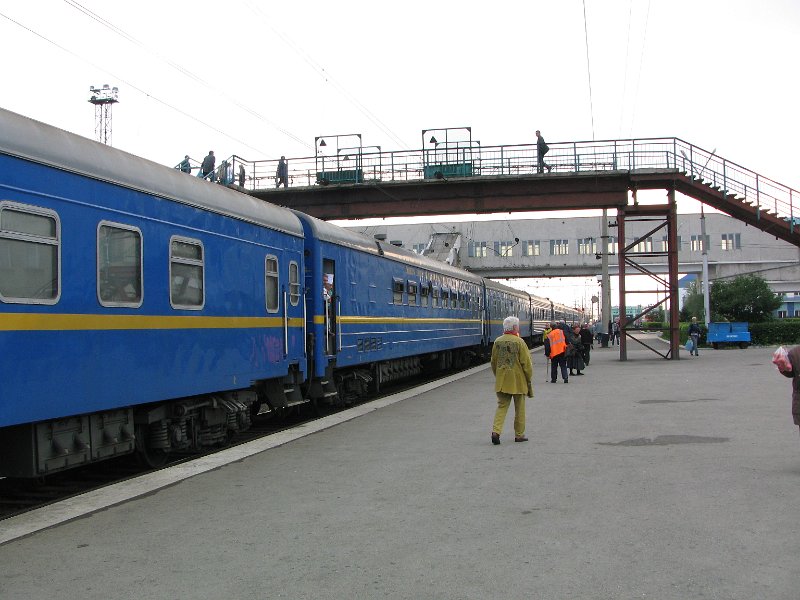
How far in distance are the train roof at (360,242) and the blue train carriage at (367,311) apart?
17 millimetres

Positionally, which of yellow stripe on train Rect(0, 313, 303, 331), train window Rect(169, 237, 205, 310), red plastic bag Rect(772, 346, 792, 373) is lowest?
red plastic bag Rect(772, 346, 792, 373)

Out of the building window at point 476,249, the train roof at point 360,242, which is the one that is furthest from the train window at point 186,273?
the building window at point 476,249

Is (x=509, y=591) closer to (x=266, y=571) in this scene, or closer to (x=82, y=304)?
(x=266, y=571)

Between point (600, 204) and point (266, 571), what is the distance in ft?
85.2

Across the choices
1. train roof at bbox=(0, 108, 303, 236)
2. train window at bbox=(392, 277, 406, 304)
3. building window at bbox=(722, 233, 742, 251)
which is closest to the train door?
train roof at bbox=(0, 108, 303, 236)

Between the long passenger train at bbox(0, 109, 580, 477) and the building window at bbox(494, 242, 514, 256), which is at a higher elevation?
the building window at bbox(494, 242, 514, 256)

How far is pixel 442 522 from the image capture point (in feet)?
21.0

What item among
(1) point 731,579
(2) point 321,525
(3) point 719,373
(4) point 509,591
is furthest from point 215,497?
(3) point 719,373

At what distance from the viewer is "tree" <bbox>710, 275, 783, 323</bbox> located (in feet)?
166

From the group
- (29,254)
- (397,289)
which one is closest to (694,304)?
(397,289)

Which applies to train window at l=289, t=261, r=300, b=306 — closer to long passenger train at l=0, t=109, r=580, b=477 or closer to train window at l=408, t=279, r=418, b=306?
long passenger train at l=0, t=109, r=580, b=477

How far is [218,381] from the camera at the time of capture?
1023 cm

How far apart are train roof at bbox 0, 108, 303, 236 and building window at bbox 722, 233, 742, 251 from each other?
6864 centimetres

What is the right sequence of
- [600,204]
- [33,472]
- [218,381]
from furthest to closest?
[600,204]
[218,381]
[33,472]
